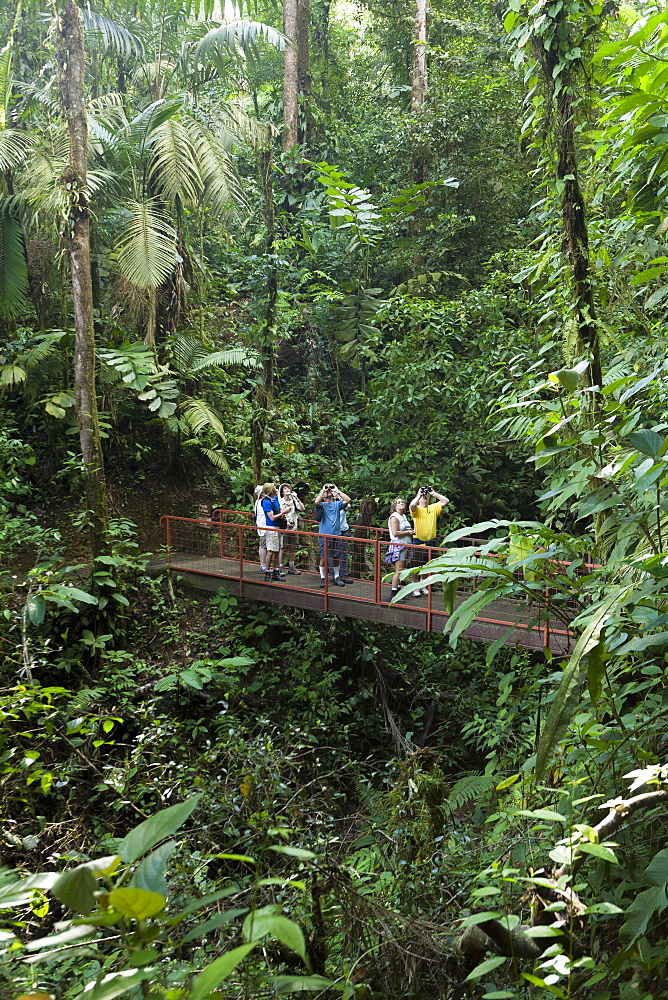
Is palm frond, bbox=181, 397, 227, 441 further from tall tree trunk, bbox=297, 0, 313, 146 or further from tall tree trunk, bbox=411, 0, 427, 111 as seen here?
tall tree trunk, bbox=411, 0, 427, 111

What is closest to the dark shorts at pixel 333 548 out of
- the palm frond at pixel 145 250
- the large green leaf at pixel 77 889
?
the palm frond at pixel 145 250

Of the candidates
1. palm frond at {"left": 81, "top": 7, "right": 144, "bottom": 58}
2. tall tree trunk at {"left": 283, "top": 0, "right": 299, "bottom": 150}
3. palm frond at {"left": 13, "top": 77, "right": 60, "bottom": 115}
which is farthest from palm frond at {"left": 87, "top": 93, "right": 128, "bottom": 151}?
tall tree trunk at {"left": 283, "top": 0, "right": 299, "bottom": 150}

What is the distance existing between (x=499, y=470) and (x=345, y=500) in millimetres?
4569

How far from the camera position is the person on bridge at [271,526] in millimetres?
9273

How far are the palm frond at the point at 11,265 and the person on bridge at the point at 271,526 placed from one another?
509 cm

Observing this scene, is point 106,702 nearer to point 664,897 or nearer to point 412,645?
point 412,645

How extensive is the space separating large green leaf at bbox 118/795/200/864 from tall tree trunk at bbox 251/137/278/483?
31.8 ft

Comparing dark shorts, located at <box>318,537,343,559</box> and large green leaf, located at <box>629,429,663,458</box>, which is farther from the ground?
large green leaf, located at <box>629,429,663,458</box>

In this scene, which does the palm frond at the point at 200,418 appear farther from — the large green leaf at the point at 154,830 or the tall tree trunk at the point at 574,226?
the large green leaf at the point at 154,830

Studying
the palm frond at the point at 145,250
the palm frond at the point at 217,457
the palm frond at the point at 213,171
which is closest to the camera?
the palm frond at the point at 145,250

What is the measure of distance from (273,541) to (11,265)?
603 centimetres

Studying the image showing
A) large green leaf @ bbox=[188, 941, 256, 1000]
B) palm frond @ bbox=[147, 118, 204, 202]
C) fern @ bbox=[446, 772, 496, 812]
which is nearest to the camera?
large green leaf @ bbox=[188, 941, 256, 1000]

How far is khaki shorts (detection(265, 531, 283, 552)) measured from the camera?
9250mm

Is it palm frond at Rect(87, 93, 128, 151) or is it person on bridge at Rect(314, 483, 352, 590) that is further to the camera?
palm frond at Rect(87, 93, 128, 151)
